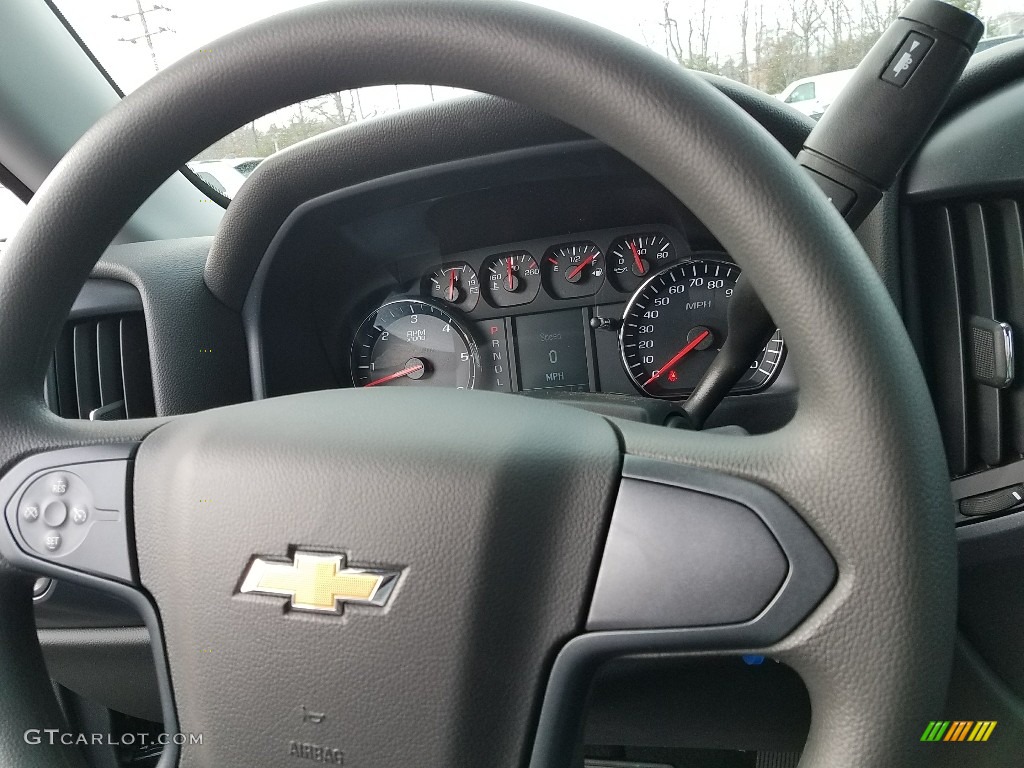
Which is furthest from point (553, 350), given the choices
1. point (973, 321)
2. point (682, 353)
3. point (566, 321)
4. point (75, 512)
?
point (75, 512)

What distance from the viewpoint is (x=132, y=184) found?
78 cm

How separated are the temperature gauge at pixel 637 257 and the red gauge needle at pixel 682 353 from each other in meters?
0.16

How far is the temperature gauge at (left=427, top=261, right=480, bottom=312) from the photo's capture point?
1906 millimetres

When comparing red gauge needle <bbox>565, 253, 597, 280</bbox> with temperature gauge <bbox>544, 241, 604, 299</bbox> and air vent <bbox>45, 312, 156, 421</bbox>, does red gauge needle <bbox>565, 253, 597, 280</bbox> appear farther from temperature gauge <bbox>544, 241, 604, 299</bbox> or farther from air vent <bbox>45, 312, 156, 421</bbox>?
air vent <bbox>45, 312, 156, 421</bbox>

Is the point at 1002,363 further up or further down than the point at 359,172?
further down

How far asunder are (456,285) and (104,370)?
0.71 meters

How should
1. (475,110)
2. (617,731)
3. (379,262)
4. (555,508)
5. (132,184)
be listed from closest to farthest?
1. (555,508)
2. (132,184)
3. (617,731)
4. (475,110)
5. (379,262)

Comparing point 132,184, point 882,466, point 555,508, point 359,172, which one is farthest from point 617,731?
point 359,172

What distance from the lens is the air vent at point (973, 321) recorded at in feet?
3.85

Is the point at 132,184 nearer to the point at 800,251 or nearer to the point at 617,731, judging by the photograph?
the point at 800,251

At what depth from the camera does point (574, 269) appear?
1857 millimetres

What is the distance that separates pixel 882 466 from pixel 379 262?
56.2 inches

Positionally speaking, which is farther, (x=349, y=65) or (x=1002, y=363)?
(x=1002, y=363)

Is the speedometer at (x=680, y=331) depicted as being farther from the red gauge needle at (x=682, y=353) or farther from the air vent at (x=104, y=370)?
the air vent at (x=104, y=370)
